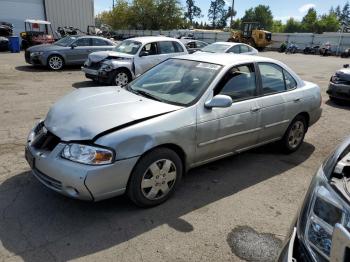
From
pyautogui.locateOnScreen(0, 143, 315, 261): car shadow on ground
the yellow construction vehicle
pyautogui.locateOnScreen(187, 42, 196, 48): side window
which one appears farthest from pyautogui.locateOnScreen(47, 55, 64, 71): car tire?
the yellow construction vehicle

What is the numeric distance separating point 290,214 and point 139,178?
1.73 metres

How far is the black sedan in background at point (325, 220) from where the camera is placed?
160 centimetres

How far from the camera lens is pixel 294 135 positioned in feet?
17.8

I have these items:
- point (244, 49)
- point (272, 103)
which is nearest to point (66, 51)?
point (244, 49)

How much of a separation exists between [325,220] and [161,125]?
2045mm

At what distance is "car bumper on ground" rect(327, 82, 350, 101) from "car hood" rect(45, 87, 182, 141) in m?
7.11

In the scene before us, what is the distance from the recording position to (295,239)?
2.00 m

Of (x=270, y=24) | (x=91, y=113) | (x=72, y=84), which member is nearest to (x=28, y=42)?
(x=72, y=84)

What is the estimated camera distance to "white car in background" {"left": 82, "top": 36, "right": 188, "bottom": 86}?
10398 millimetres

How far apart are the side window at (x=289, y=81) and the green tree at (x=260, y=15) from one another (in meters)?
136

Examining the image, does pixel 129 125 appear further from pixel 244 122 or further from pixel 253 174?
pixel 253 174

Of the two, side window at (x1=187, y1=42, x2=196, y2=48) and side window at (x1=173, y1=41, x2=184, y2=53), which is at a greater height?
side window at (x1=173, y1=41, x2=184, y2=53)

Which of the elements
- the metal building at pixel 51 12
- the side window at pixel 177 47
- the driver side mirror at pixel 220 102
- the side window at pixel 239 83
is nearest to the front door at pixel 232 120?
the side window at pixel 239 83

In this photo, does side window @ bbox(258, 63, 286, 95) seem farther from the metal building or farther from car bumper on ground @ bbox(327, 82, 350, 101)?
the metal building
